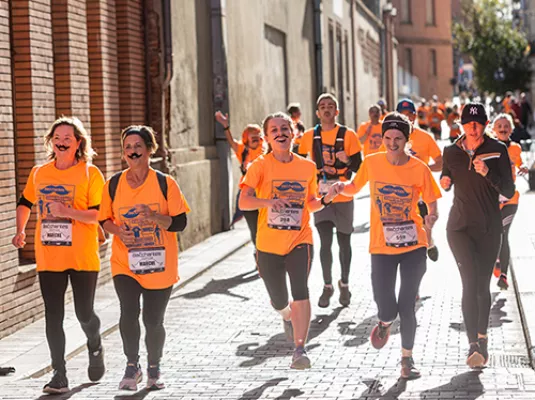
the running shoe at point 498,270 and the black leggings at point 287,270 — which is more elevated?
the black leggings at point 287,270

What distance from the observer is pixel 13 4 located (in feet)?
35.7

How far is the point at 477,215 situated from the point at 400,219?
0.58 meters

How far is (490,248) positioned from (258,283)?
5.13 meters

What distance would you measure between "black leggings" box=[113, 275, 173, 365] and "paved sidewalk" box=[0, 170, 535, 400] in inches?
10.8

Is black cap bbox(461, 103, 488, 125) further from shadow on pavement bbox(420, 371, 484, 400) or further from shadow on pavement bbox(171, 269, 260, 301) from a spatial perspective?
shadow on pavement bbox(171, 269, 260, 301)

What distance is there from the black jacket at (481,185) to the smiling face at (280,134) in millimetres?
1070

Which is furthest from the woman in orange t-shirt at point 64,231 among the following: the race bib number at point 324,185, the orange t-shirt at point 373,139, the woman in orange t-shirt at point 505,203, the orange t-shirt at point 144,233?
the orange t-shirt at point 373,139

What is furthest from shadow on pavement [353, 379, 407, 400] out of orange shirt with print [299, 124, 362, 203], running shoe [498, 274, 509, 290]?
running shoe [498, 274, 509, 290]

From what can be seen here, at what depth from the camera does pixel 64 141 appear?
7.81 m

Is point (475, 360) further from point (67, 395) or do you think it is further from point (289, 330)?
point (67, 395)

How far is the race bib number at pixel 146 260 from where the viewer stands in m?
7.49

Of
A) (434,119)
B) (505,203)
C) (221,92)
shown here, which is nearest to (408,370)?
(505,203)

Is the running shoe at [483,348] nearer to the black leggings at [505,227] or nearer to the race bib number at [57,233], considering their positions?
the race bib number at [57,233]

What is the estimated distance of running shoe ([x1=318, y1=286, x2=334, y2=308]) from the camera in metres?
11.1
